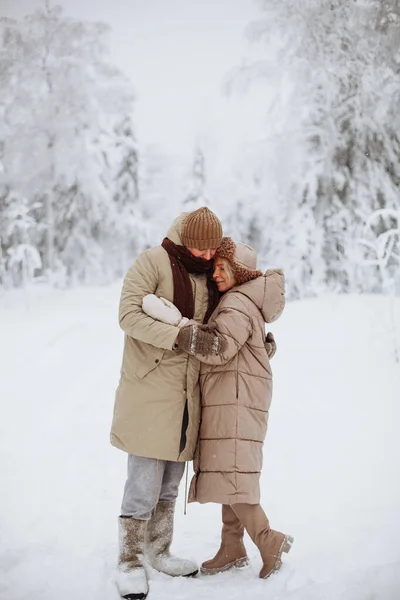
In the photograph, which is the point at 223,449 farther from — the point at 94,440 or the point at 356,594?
the point at 94,440

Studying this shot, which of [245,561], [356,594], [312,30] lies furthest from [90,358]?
[312,30]

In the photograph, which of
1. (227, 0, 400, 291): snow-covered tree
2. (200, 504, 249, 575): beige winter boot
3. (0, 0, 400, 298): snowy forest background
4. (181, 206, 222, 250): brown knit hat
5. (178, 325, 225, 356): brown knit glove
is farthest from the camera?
(0, 0, 400, 298): snowy forest background

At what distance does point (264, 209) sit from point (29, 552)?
8.19 m

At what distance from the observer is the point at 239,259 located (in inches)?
123

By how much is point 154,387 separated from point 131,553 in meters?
0.86

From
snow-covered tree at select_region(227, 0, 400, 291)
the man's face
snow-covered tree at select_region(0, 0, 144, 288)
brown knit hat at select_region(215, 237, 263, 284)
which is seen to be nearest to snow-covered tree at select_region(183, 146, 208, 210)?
snow-covered tree at select_region(0, 0, 144, 288)

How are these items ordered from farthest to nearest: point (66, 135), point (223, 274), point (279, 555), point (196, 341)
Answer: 1. point (66, 135)
2. point (223, 274)
3. point (279, 555)
4. point (196, 341)

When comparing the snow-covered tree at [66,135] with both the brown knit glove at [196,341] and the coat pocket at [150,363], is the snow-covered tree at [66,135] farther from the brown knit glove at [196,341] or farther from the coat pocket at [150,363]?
the brown knit glove at [196,341]

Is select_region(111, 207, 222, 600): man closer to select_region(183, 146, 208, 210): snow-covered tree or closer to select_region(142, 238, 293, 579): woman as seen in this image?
select_region(142, 238, 293, 579): woman

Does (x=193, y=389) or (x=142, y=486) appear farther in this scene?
(x=193, y=389)

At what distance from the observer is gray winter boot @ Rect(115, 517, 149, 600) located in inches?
114

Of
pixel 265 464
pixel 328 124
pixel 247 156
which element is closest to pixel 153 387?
pixel 265 464

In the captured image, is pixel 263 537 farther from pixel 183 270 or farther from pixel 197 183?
pixel 197 183

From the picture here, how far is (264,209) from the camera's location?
35.0 feet
